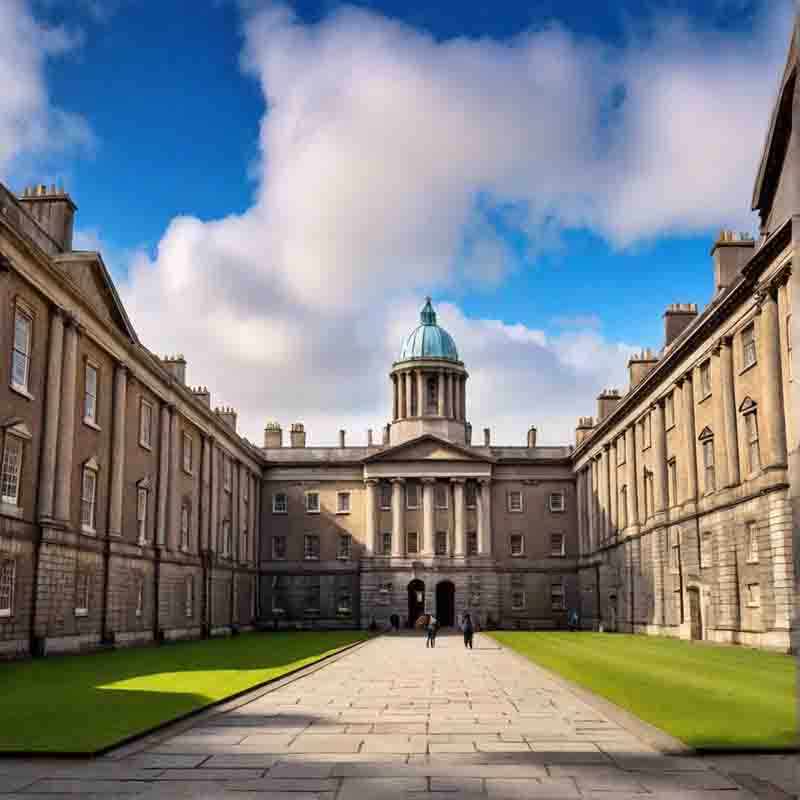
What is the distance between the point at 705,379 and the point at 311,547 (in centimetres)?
3931

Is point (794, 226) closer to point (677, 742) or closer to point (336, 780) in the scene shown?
point (336, 780)

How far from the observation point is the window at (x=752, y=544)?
116ft

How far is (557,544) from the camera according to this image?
242 ft

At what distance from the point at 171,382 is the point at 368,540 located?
29.2 m

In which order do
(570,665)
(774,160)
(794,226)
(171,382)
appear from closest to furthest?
(794,226)
(774,160)
(570,665)
(171,382)

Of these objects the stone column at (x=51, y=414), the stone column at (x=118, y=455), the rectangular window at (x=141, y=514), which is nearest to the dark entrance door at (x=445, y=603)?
the rectangular window at (x=141, y=514)

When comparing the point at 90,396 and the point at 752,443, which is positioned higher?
the point at 90,396

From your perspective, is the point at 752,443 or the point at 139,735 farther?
the point at 752,443

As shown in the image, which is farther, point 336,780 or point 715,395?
point 715,395

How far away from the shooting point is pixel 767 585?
3394 cm

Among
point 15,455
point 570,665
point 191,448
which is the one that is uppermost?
point 191,448

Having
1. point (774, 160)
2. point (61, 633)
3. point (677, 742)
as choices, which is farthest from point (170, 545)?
point (774, 160)

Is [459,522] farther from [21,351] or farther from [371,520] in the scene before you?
[21,351]

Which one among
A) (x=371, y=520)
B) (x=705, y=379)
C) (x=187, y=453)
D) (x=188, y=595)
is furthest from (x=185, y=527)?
(x=705, y=379)
